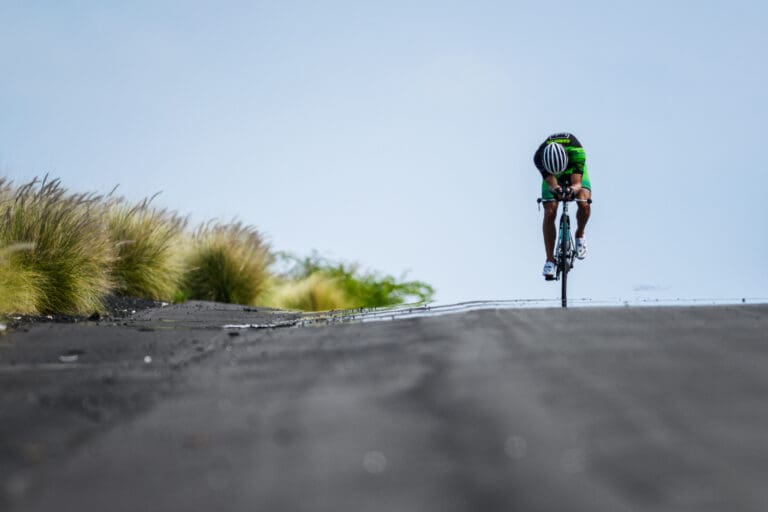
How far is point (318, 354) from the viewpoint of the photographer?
3.45 meters

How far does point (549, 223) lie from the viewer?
25.3 ft

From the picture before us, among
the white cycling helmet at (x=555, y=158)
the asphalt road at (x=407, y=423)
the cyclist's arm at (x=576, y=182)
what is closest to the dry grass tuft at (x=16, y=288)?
the asphalt road at (x=407, y=423)

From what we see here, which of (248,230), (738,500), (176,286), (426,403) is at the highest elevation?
(248,230)

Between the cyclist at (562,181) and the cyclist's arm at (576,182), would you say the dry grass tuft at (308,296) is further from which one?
the cyclist's arm at (576,182)

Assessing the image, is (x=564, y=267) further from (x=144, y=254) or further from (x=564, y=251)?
(x=144, y=254)

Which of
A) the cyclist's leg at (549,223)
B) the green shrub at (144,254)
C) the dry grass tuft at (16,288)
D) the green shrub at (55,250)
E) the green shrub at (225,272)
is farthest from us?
the green shrub at (225,272)

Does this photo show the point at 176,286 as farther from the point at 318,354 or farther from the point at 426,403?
the point at 426,403

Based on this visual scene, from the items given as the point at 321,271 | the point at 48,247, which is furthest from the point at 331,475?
the point at 321,271

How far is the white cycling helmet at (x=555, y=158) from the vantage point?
7.30m

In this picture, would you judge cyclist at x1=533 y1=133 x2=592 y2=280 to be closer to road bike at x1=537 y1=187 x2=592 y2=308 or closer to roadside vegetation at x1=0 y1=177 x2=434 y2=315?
road bike at x1=537 y1=187 x2=592 y2=308

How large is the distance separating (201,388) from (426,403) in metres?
0.88

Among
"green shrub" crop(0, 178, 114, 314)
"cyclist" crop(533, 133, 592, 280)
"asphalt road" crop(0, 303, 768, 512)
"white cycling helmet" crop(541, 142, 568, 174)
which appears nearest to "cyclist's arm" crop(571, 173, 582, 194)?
"cyclist" crop(533, 133, 592, 280)

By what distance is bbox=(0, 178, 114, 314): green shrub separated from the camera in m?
7.27

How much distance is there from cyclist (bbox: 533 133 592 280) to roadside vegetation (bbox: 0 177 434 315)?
13.3 ft
